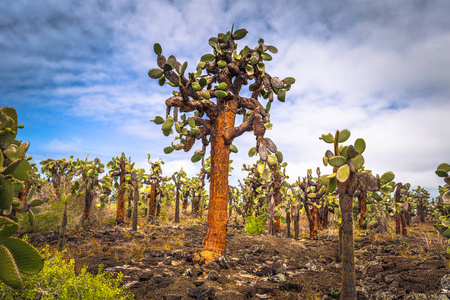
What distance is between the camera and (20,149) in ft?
7.31

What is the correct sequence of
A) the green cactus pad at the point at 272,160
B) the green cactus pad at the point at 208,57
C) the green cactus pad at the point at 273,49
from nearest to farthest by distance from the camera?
the green cactus pad at the point at 272,160
the green cactus pad at the point at 208,57
the green cactus pad at the point at 273,49

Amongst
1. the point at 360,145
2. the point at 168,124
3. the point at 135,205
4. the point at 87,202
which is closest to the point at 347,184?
the point at 360,145

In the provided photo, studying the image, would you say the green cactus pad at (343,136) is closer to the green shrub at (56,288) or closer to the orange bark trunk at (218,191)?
the orange bark trunk at (218,191)

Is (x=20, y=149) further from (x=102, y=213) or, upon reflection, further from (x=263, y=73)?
(x=102, y=213)

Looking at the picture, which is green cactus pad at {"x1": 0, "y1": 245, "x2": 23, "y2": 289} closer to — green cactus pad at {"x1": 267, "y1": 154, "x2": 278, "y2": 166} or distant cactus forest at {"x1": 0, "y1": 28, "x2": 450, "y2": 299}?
distant cactus forest at {"x1": 0, "y1": 28, "x2": 450, "y2": 299}

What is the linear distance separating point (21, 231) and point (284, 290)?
10.7 m

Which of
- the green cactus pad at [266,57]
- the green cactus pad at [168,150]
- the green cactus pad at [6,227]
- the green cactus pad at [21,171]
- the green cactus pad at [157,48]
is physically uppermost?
the green cactus pad at [266,57]

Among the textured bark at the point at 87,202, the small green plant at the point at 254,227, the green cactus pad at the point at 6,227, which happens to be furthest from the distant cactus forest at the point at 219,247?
the small green plant at the point at 254,227

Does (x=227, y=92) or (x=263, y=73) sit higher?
(x=263, y=73)

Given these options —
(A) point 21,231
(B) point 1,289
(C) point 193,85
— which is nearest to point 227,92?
(C) point 193,85

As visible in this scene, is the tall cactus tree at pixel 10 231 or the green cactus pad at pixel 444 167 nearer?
the tall cactus tree at pixel 10 231

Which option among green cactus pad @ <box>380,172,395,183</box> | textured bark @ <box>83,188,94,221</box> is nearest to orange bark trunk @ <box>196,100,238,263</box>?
green cactus pad @ <box>380,172,395,183</box>

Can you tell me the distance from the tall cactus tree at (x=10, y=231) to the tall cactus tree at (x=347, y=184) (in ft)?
11.7

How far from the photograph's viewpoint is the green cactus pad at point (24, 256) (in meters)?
2.04
